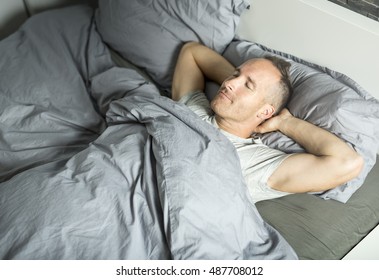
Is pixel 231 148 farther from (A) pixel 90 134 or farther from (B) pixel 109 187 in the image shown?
(A) pixel 90 134

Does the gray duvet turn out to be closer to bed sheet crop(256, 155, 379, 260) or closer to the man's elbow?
bed sheet crop(256, 155, 379, 260)

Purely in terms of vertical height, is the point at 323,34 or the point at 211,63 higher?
the point at 323,34

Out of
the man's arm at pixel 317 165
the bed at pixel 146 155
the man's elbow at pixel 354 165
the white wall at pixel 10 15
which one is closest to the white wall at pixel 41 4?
the white wall at pixel 10 15

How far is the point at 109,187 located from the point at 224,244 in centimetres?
31

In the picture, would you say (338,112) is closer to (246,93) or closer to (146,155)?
(246,93)

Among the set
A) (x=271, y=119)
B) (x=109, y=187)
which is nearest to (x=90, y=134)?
(x=109, y=187)

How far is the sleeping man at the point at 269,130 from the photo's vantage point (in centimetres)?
135

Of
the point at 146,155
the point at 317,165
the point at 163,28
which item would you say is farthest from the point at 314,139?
the point at 163,28

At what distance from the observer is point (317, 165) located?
1.34 meters

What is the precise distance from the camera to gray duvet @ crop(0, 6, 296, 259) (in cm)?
113

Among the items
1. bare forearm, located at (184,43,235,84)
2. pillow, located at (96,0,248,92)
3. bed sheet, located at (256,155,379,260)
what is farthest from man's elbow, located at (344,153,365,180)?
pillow, located at (96,0,248,92)

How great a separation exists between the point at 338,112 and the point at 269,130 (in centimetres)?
21

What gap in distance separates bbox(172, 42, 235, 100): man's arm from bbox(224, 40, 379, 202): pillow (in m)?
0.31

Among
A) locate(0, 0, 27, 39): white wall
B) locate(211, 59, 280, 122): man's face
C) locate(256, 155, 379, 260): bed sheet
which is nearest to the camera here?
locate(256, 155, 379, 260): bed sheet
